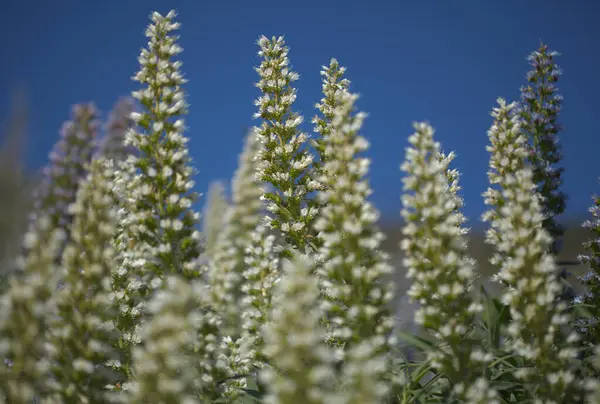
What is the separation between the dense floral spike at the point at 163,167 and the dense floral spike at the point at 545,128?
12.1 feet

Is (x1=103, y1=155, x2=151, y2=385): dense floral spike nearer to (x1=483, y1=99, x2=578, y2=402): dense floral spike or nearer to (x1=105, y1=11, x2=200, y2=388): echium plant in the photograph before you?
(x1=105, y1=11, x2=200, y2=388): echium plant

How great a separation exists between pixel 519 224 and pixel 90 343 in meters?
3.23

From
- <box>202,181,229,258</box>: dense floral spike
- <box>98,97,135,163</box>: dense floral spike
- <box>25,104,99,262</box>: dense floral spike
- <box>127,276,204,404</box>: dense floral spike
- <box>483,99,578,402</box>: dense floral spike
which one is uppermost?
<box>202,181,229,258</box>: dense floral spike

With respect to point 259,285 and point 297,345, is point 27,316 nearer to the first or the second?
point 297,345

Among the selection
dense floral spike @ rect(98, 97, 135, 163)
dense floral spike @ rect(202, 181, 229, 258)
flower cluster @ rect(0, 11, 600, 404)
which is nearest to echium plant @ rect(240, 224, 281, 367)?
flower cluster @ rect(0, 11, 600, 404)

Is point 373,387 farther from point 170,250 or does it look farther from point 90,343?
point 170,250

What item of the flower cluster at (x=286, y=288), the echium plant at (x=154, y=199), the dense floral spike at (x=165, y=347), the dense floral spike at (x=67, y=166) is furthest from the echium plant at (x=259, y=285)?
the dense floral spike at (x=165, y=347)

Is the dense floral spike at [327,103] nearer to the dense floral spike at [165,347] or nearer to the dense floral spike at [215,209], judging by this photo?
the dense floral spike at [165,347]

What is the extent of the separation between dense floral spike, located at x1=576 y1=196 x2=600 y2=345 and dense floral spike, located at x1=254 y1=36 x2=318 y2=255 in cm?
281

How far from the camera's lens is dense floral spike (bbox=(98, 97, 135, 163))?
5.14 meters

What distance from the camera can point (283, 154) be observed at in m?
6.08

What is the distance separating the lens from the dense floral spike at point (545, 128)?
18.8ft

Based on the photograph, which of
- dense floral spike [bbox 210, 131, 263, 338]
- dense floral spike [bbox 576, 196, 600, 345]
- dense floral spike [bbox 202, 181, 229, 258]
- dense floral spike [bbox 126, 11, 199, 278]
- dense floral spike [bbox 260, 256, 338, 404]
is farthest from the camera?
dense floral spike [bbox 202, 181, 229, 258]

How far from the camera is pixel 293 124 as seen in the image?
621cm
